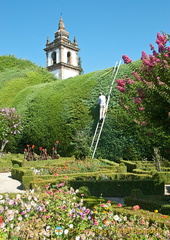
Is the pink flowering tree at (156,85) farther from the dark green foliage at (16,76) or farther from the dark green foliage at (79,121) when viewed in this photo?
the dark green foliage at (16,76)

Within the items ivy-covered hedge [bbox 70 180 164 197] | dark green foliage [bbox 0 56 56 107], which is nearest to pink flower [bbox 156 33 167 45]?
ivy-covered hedge [bbox 70 180 164 197]

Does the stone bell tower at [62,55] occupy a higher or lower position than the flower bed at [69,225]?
higher

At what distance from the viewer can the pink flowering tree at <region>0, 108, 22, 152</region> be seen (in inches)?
662

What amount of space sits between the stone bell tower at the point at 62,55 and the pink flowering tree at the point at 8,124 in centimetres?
1968

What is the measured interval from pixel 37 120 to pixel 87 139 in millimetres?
4356

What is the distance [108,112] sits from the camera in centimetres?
1367

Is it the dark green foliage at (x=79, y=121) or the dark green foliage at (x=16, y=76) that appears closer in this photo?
the dark green foliage at (x=79, y=121)

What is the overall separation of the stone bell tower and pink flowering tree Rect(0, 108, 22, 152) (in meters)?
19.7

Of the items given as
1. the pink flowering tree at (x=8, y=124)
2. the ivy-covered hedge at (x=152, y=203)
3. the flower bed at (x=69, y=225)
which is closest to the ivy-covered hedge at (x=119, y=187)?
the ivy-covered hedge at (x=152, y=203)

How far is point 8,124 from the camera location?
17.2m

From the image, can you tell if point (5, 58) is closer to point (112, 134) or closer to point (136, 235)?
point (112, 134)

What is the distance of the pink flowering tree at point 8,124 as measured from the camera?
16.8 meters

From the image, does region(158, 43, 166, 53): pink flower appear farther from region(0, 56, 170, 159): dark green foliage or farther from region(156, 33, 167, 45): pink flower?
region(0, 56, 170, 159): dark green foliage

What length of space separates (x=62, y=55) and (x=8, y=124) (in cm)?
2171
